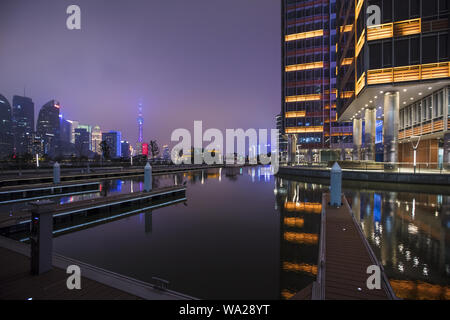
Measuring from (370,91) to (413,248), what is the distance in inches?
1295

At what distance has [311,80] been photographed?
7925 cm

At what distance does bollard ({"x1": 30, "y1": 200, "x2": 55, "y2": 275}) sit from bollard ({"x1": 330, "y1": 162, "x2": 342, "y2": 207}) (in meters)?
13.9

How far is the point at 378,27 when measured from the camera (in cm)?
3297

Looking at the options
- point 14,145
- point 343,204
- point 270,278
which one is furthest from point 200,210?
point 14,145

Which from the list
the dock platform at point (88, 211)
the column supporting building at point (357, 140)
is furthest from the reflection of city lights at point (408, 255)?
the column supporting building at point (357, 140)

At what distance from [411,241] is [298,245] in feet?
15.0

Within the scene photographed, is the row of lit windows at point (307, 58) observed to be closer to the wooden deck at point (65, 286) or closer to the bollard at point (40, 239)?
the bollard at point (40, 239)

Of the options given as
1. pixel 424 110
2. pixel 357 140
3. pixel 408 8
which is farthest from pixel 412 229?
pixel 357 140

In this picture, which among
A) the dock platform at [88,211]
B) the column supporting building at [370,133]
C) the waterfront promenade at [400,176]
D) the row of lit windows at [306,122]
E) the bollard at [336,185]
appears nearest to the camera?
the dock platform at [88,211]

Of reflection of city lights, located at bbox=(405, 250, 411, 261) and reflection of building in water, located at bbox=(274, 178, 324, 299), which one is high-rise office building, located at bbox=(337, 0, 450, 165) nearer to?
reflection of building in water, located at bbox=(274, 178, 324, 299)

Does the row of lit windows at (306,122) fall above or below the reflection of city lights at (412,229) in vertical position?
above

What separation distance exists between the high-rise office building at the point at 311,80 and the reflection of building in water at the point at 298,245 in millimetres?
65400

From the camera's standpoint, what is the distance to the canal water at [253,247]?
6.80 metres
